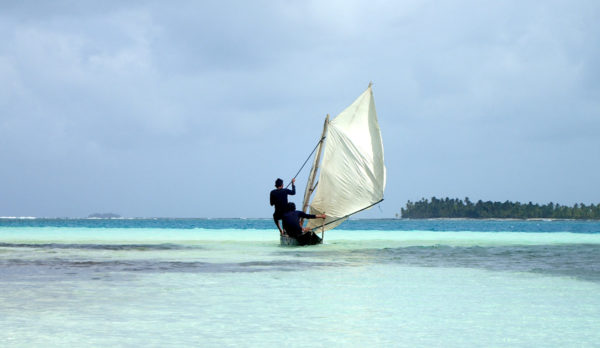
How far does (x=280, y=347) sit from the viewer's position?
6504 millimetres

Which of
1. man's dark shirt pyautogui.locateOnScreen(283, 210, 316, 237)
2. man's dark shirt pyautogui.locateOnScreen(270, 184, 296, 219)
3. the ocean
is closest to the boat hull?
man's dark shirt pyautogui.locateOnScreen(283, 210, 316, 237)

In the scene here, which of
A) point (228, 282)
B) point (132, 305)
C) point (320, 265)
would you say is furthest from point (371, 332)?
point (320, 265)

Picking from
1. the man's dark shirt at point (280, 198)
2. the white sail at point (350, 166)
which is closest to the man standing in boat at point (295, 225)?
the man's dark shirt at point (280, 198)

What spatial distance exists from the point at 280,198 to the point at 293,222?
3.61ft

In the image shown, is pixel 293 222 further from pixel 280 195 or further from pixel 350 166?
pixel 350 166

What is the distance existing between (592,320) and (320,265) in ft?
26.3

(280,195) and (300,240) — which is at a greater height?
(280,195)

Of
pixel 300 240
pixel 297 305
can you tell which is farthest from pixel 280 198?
pixel 297 305

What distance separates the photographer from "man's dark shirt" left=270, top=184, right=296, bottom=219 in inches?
858

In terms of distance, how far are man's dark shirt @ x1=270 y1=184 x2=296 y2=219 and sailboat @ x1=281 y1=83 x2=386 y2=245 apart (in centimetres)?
337

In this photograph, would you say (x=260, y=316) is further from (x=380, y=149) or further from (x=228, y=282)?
(x=380, y=149)

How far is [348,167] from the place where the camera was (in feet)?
84.3

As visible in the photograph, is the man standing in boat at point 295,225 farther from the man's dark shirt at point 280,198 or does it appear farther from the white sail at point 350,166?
the white sail at point 350,166

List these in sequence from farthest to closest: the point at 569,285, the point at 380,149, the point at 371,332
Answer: the point at 380,149, the point at 569,285, the point at 371,332
